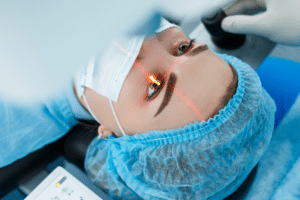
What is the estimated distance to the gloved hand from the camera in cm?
68

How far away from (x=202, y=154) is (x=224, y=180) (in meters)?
Result: 0.13

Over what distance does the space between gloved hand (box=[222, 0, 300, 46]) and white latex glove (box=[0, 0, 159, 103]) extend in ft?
2.26

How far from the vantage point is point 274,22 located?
2.41 ft

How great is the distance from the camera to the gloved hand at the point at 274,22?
2.24 feet

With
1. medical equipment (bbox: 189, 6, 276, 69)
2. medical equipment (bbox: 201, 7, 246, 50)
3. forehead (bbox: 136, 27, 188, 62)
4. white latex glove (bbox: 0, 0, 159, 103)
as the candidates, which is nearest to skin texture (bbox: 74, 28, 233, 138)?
forehead (bbox: 136, 27, 188, 62)

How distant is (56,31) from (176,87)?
1.25 ft

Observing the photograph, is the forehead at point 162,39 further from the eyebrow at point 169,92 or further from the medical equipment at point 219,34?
the medical equipment at point 219,34

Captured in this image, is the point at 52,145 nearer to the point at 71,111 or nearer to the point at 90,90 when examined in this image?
the point at 71,111

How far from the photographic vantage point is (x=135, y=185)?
25.9 inches

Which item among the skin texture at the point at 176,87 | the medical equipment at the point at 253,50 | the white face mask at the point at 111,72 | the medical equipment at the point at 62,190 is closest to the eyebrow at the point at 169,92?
the skin texture at the point at 176,87

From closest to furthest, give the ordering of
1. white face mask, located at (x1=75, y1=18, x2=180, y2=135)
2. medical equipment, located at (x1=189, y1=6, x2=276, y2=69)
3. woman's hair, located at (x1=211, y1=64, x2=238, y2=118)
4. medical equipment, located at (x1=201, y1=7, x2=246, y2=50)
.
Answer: white face mask, located at (x1=75, y1=18, x2=180, y2=135)
woman's hair, located at (x1=211, y1=64, x2=238, y2=118)
medical equipment, located at (x1=201, y1=7, x2=246, y2=50)
medical equipment, located at (x1=189, y1=6, x2=276, y2=69)

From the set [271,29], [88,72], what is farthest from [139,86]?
[271,29]

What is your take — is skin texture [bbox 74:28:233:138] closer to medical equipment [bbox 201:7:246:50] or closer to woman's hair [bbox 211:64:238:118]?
woman's hair [bbox 211:64:238:118]

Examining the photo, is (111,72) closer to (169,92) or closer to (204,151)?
(169,92)
